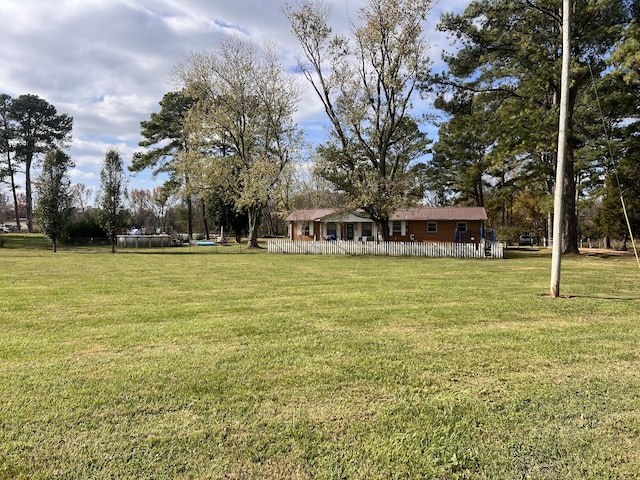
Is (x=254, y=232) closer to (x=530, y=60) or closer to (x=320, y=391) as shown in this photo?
(x=530, y=60)

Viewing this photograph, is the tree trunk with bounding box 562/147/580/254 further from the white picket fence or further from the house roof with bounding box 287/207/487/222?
the house roof with bounding box 287/207/487/222

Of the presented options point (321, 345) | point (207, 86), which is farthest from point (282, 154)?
point (321, 345)

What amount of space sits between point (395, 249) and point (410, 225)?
28.1 ft

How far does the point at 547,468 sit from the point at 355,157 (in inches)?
863

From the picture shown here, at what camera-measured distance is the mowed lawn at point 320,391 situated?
2627mm

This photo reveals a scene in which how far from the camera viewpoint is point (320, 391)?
366 centimetres

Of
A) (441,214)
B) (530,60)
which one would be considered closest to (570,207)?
(530,60)

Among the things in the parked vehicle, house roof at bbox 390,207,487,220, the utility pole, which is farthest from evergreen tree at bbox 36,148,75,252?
the parked vehicle

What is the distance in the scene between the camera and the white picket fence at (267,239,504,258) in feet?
71.3

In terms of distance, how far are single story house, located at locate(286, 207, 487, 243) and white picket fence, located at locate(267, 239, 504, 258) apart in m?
2.29

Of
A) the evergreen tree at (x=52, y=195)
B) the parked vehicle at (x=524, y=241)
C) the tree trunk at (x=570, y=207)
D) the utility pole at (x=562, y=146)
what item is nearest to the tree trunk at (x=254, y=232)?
Result: the evergreen tree at (x=52, y=195)

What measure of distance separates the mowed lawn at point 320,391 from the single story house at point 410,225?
62.8ft

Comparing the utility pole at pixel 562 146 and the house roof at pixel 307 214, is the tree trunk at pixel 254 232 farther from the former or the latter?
the utility pole at pixel 562 146

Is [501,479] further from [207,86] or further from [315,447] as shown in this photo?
[207,86]
